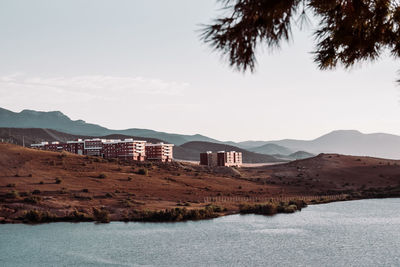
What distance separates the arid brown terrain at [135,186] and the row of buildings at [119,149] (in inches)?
598

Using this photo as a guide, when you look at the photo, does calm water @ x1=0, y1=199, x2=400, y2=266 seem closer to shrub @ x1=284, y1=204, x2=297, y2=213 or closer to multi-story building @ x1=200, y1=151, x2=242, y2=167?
shrub @ x1=284, y1=204, x2=297, y2=213

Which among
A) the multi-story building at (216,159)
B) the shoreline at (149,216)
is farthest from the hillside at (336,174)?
the shoreline at (149,216)

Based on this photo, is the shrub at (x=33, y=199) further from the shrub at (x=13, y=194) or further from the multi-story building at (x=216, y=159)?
the multi-story building at (x=216, y=159)

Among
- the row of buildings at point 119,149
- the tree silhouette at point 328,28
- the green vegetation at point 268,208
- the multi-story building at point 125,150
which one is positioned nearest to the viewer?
the tree silhouette at point 328,28

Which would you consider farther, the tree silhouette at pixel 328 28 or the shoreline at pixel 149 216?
the shoreline at pixel 149 216

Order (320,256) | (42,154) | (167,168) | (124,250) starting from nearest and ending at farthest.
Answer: (320,256) < (124,250) < (42,154) < (167,168)

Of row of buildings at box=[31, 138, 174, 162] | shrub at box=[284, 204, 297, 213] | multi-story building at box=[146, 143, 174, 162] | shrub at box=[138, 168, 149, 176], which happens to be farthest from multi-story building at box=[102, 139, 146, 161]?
shrub at box=[284, 204, 297, 213]

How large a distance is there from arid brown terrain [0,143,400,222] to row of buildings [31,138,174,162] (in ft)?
49.8

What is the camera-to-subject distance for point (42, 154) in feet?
276

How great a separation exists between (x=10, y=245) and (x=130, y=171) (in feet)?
140

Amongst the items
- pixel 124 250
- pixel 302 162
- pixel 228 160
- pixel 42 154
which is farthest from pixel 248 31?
pixel 228 160

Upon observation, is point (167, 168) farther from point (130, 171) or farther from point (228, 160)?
point (228, 160)

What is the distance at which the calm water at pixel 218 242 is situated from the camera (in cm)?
3312

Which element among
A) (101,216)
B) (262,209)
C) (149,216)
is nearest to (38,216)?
(101,216)
